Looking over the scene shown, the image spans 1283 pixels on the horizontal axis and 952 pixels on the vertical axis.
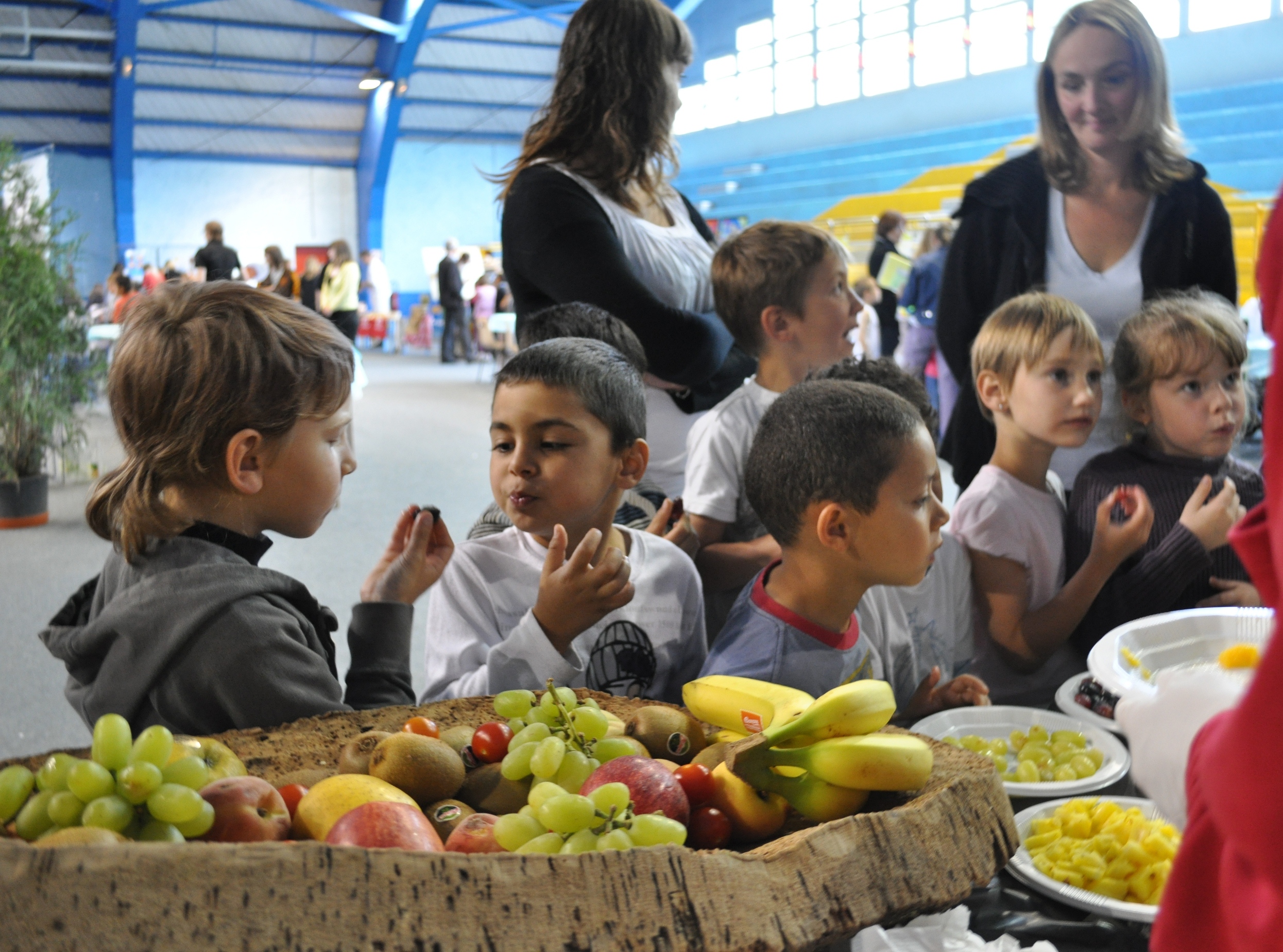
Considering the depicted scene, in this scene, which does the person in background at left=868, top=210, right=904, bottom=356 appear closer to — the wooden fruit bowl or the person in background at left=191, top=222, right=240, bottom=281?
the person in background at left=191, top=222, right=240, bottom=281

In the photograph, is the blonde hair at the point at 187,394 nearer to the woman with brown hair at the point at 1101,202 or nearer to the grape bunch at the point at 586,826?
the grape bunch at the point at 586,826

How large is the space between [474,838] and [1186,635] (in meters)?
0.73

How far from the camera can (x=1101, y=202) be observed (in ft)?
7.33

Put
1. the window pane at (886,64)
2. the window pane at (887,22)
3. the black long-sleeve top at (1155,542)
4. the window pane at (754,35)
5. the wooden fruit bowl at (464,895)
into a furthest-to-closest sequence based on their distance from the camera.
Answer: the window pane at (754,35), the window pane at (886,64), the window pane at (887,22), the black long-sleeve top at (1155,542), the wooden fruit bowl at (464,895)

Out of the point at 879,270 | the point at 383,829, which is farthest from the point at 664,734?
the point at 879,270

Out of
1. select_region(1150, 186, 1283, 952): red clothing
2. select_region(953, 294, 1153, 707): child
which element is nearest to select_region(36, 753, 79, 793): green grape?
select_region(1150, 186, 1283, 952): red clothing

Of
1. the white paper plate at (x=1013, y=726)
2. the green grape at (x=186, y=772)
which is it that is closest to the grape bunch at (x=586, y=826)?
the green grape at (x=186, y=772)

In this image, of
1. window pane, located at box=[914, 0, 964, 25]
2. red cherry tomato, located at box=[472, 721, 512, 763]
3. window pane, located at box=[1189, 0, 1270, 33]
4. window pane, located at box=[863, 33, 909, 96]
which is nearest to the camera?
red cherry tomato, located at box=[472, 721, 512, 763]

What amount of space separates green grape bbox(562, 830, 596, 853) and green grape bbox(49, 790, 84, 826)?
0.35 metres

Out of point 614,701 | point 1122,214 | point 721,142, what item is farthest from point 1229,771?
point 721,142

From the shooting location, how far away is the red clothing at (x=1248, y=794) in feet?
1.53

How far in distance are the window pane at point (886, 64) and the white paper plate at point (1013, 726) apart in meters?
14.6

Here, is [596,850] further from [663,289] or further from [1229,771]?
[663,289]

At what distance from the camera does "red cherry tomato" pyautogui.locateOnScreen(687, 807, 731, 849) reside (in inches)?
33.2
